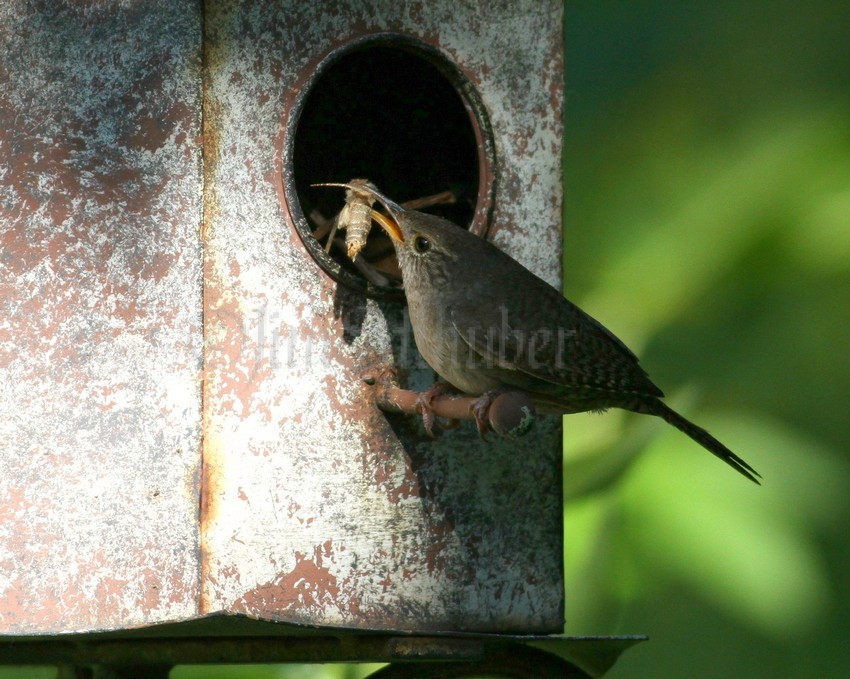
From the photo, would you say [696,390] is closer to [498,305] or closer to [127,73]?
[498,305]

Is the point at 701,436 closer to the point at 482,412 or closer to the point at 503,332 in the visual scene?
the point at 503,332

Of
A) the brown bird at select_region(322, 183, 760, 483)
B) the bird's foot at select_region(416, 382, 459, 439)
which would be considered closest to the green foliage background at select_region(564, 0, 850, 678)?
the brown bird at select_region(322, 183, 760, 483)

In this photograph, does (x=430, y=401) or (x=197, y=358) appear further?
(x=430, y=401)

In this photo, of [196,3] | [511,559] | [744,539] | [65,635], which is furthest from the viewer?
[744,539]

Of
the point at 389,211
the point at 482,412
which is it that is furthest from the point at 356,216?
the point at 482,412

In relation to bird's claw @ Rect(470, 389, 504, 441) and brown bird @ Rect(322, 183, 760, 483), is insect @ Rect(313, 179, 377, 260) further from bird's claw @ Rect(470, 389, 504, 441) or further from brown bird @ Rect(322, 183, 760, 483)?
bird's claw @ Rect(470, 389, 504, 441)

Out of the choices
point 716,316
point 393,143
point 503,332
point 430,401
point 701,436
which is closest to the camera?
point 430,401

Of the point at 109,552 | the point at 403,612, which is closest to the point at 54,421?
the point at 109,552

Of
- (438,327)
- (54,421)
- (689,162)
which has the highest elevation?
(689,162)

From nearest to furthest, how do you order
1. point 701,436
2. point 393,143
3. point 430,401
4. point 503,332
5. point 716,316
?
point 430,401 → point 503,332 → point 701,436 → point 393,143 → point 716,316
